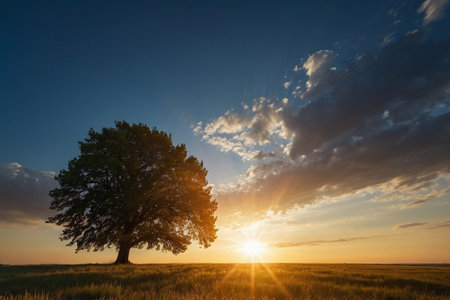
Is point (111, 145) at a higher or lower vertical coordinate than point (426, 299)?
higher

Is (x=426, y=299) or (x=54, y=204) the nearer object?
(x=426, y=299)

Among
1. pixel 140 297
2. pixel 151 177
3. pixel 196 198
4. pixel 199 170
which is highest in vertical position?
pixel 199 170

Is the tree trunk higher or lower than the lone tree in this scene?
lower

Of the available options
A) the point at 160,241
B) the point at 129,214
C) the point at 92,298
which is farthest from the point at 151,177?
the point at 92,298

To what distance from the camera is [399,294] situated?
18.8 feet

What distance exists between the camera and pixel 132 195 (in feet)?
57.9

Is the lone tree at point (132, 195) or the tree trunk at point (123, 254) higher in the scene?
the lone tree at point (132, 195)

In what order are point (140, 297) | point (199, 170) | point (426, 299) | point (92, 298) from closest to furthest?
1. point (140, 297)
2. point (92, 298)
3. point (426, 299)
4. point (199, 170)

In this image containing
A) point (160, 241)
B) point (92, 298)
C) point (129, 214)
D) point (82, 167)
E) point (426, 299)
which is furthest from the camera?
point (160, 241)

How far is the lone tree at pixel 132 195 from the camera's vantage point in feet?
60.5

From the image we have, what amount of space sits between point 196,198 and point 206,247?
220 inches

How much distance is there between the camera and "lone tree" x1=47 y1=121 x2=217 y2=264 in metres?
18.4

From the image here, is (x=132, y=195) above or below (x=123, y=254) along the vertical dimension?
above

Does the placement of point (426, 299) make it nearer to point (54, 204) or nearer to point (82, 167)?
point (82, 167)
